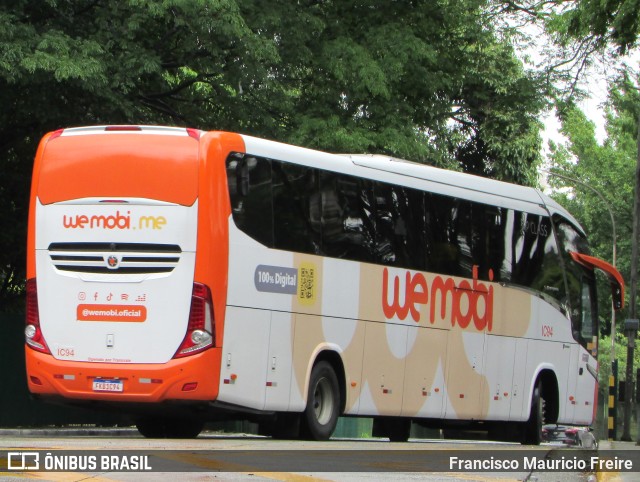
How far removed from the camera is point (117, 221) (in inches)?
594

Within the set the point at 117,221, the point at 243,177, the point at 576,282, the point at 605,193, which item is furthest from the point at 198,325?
the point at 605,193

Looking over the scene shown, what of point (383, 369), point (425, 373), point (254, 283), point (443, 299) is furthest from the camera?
point (443, 299)

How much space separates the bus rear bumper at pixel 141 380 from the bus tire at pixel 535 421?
7.90m

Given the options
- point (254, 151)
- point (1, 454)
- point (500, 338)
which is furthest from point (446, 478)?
point (500, 338)

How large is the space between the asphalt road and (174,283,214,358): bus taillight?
1.31m

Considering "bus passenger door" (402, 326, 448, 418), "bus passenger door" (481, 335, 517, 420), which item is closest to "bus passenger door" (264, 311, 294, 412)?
"bus passenger door" (402, 326, 448, 418)

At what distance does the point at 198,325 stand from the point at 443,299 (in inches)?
204

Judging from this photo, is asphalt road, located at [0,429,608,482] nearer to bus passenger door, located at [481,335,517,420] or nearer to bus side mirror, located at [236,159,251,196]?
bus side mirror, located at [236,159,251,196]

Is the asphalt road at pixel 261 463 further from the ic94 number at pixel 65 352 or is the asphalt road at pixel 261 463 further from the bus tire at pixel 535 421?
the bus tire at pixel 535 421

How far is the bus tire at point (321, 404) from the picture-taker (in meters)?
16.5

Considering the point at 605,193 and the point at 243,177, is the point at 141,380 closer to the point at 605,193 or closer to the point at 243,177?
the point at 243,177

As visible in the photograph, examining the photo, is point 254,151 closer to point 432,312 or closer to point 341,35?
point 432,312

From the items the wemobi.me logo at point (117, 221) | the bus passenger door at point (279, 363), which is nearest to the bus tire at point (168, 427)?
the bus passenger door at point (279, 363)

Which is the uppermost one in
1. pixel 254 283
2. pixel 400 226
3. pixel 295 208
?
pixel 400 226
